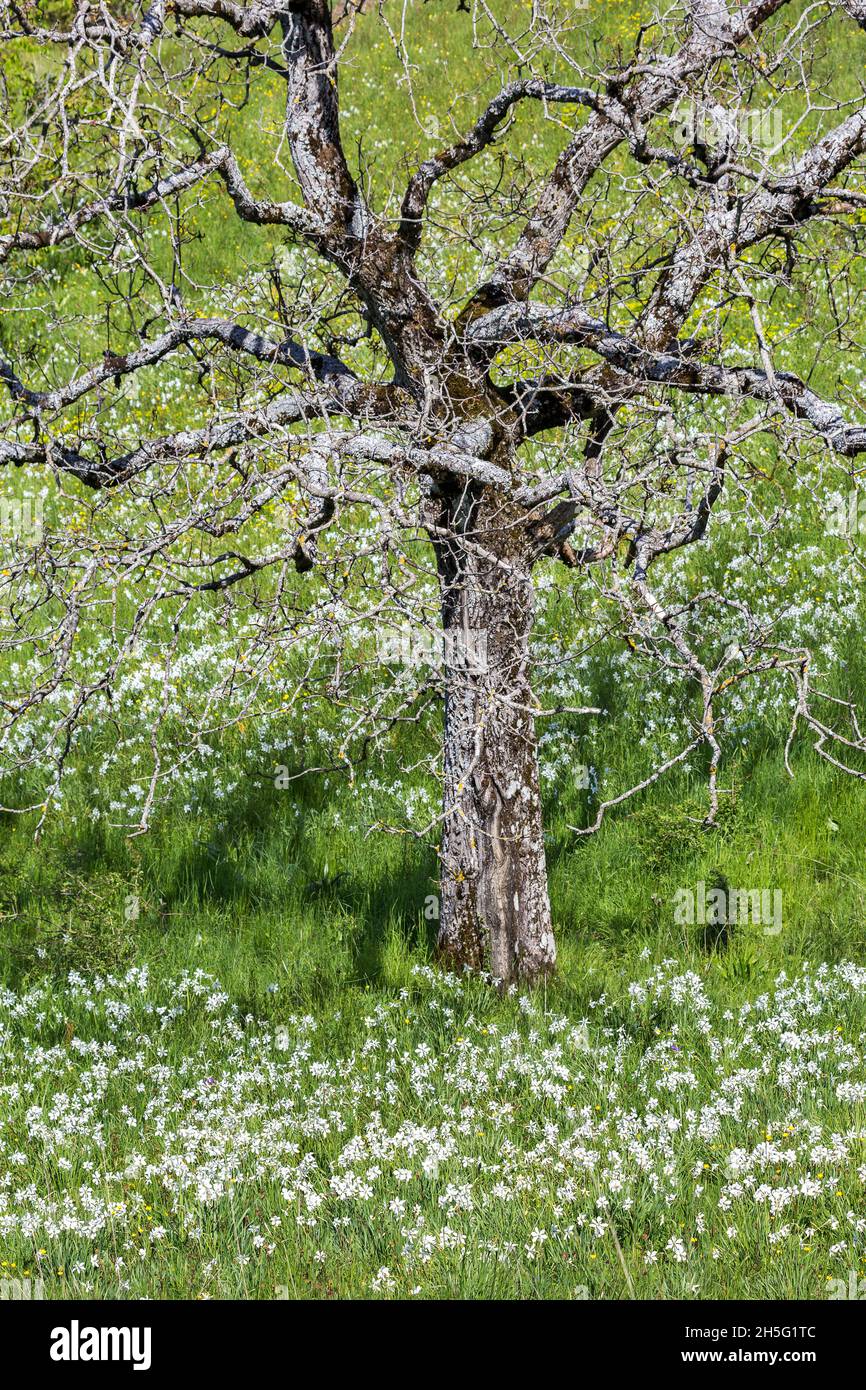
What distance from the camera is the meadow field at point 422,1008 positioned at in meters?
5.52

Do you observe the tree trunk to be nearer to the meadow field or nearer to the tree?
the tree

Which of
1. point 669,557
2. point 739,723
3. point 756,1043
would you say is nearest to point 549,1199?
point 756,1043

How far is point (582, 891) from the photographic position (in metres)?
9.38

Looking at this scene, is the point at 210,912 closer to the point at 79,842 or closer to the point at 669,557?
the point at 79,842

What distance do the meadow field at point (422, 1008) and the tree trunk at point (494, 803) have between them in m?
0.29

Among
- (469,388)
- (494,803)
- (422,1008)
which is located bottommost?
(422,1008)

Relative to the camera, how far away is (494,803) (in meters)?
8.12

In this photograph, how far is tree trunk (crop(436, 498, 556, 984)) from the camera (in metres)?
7.86

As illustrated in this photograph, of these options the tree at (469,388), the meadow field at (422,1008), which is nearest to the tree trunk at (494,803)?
the tree at (469,388)

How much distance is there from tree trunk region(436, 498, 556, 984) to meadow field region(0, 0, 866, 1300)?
0.29 meters

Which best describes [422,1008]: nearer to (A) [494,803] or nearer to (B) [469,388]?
(A) [494,803]

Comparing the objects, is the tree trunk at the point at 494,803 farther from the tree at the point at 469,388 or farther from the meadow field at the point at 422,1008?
the meadow field at the point at 422,1008

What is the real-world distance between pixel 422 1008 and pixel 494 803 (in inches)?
53.0

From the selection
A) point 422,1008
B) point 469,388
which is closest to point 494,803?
point 422,1008
